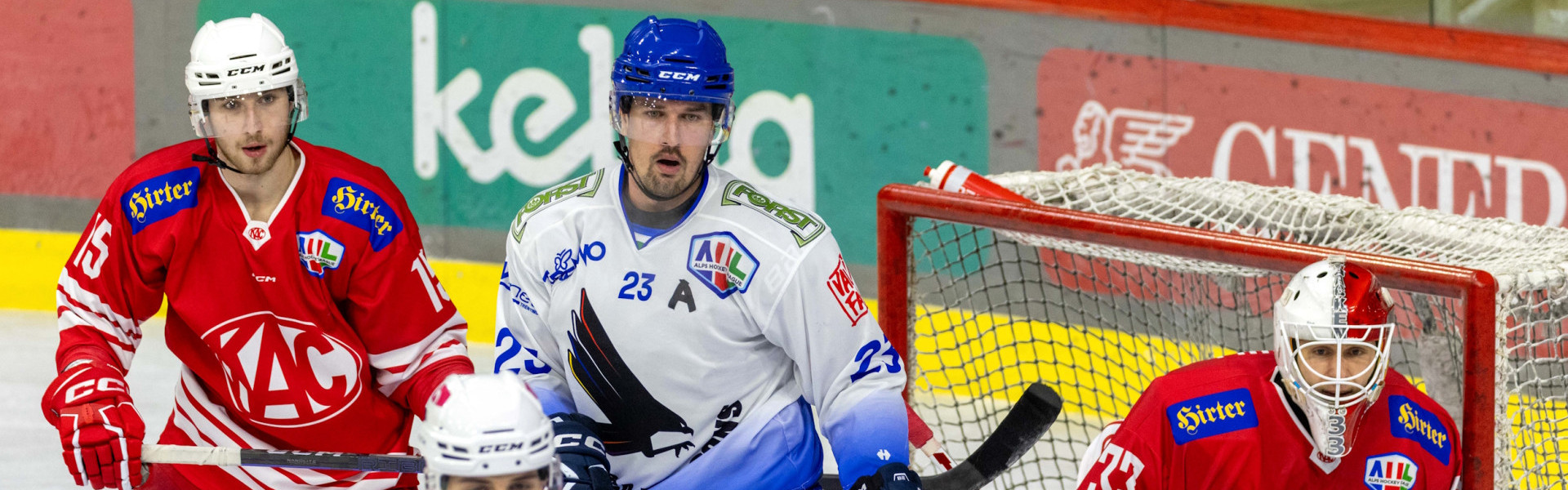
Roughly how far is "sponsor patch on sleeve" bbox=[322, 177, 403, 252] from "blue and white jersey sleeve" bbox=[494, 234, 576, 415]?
12.7 inches

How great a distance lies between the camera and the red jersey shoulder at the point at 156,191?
2594 mm

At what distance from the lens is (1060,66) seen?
5148 millimetres

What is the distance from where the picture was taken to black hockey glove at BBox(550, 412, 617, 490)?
2252 mm

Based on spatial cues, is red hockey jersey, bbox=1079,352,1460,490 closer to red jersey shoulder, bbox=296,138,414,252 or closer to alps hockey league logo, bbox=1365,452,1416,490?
alps hockey league logo, bbox=1365,452,1416,490

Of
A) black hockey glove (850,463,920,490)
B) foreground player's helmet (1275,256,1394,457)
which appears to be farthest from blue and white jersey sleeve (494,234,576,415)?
foreground player's helmet (1275,256,1394,457)

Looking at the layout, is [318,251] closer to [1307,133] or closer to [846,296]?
[846,296]

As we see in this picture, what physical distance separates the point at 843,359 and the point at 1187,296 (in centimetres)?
187

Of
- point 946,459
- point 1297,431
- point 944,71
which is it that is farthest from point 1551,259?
point 944,71

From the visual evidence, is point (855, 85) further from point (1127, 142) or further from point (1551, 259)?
point (1551, 259)

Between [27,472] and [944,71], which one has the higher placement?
[944,71]

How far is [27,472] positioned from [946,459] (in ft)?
7.65

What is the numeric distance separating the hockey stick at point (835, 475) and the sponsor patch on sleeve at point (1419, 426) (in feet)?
1.65

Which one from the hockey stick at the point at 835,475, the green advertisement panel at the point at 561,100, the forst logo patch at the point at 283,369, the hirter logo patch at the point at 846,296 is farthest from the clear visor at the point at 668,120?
the green advertisement panel at the point at 561,100

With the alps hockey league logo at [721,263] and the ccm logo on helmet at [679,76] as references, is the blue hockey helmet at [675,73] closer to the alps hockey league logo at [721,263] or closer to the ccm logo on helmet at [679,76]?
the ccm logo on helmet at [679,76]
